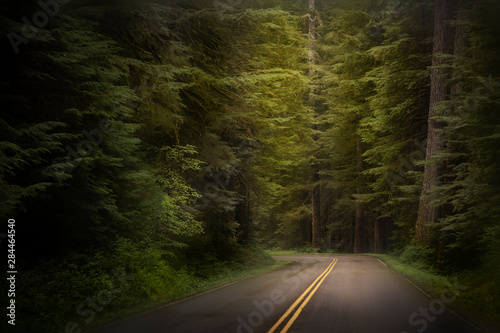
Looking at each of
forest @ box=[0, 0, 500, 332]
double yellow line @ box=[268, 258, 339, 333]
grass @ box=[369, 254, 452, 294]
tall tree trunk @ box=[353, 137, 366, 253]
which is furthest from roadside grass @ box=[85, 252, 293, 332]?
tall tree trunk @ box=[353, 137, 366, 253]

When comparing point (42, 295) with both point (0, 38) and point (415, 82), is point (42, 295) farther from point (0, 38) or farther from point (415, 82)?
point (415, 82)

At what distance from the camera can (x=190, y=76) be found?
13.1 meters

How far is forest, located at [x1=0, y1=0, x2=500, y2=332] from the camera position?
7953 millimetres

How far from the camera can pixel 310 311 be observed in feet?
29.8

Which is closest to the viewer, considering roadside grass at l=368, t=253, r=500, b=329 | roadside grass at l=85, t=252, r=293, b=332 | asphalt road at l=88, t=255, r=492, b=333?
asphalt road at l=88, t=255, r=492, b=333

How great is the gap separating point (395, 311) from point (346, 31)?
27.9 meters

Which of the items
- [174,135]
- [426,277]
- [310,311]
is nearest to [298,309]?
[310,311]

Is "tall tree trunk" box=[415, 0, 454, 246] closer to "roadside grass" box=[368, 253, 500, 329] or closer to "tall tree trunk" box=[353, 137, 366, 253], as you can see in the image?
"roadside grass" box=[368, 253, 500, 329]

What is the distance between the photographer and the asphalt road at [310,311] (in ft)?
25.0

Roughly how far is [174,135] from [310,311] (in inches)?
310

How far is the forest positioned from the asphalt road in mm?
1271

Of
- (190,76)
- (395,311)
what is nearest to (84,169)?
(190,76)

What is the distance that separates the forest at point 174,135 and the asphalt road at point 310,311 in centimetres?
127

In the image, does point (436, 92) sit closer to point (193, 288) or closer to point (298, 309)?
point (298, 309)
